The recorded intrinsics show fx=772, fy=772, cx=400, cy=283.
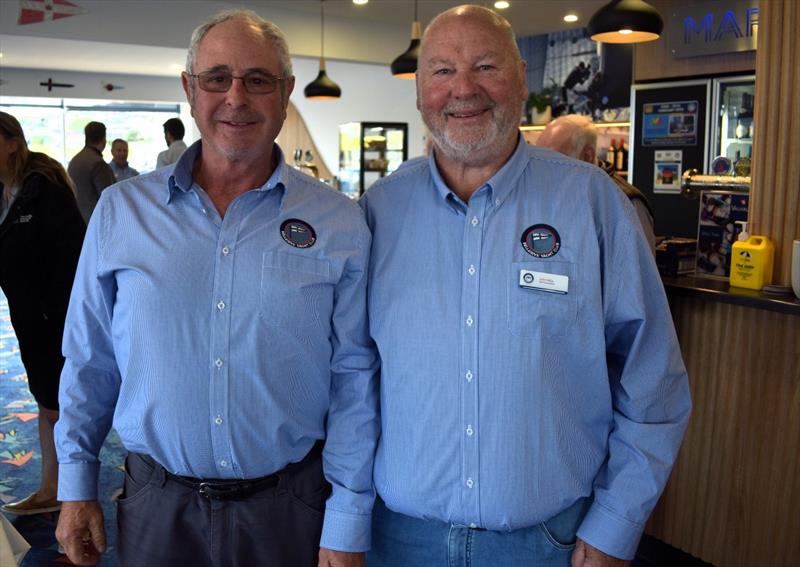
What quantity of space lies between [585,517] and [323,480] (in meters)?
0.58

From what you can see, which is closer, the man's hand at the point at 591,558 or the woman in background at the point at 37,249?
the man's hand at the point at 591,558

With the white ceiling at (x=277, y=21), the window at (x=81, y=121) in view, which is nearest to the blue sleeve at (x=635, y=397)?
the white ceiling at (x=277, y=21)

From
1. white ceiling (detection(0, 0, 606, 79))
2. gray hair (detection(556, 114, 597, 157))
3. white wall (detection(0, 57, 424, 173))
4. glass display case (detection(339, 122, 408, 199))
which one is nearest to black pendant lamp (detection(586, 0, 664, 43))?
gray hair (detection(556, 114, 597, 157))

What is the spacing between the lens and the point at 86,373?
1.78 metres

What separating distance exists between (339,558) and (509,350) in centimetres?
58

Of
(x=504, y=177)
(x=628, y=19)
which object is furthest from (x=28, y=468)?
(x=628, y=19)

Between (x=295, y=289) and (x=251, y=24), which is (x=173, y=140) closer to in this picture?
(x=251, y=24)

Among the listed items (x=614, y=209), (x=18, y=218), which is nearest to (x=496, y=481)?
(x=614, y=209)

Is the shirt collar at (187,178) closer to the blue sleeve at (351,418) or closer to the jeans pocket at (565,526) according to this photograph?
the blue sleeve at (351,418)

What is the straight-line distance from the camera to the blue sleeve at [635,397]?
1.58m

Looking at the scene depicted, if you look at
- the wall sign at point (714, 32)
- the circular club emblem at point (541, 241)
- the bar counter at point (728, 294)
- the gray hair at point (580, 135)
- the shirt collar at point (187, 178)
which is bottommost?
the bar counter at point (728, 294)

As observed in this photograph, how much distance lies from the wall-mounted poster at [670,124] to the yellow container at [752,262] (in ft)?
10.5

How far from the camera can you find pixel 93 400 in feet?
5.89

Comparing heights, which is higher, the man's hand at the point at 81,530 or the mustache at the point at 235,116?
the mustache at the point at 235,116
